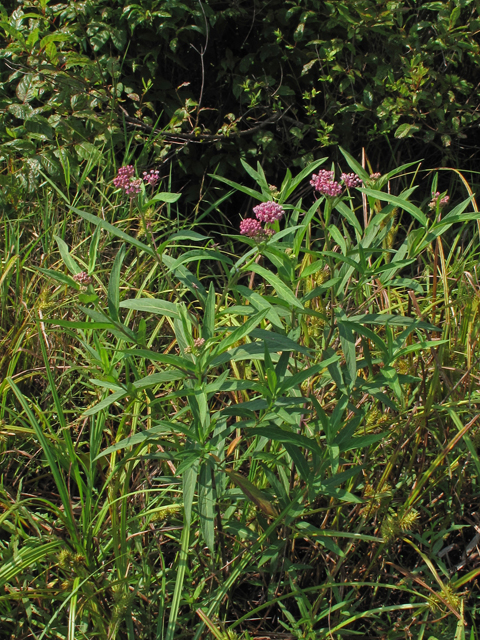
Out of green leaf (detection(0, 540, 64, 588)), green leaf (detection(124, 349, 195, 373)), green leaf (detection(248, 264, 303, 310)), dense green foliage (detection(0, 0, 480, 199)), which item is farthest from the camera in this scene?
dense green foliage (detection(0, 0, 480, 199))

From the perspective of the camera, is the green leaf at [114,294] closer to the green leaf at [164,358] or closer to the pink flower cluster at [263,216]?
the green leaf at [164,358]

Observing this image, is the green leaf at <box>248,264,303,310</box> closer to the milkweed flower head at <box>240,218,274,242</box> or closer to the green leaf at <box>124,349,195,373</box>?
the milkweed flower head at <box>240,218,274,242</box>

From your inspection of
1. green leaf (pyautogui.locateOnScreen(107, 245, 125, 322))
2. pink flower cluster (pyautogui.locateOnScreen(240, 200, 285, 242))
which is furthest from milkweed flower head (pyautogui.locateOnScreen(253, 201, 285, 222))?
green leaf (pyautogui.locateOnScreen(107, 245, 125, 322))

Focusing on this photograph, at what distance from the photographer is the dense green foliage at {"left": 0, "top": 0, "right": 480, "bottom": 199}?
9.91 ft

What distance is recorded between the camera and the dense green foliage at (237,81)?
302 cm

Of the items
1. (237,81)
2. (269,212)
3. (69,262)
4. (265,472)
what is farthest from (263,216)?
(237,81)

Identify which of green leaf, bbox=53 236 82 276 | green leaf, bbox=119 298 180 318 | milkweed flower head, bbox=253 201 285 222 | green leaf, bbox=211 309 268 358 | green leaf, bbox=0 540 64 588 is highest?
milkweed flower head, bbox=253 201 285 222

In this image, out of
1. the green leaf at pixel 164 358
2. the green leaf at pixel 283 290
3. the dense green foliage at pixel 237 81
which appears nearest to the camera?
the green leaf at pixel 164 358

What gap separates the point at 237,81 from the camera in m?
3.36

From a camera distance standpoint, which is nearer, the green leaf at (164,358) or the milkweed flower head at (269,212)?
the green leaf at (164,358)

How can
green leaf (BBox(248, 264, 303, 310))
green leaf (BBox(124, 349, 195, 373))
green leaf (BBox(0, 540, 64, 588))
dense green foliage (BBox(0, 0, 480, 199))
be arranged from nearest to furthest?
green leaf (BBox(124, 349, 195, 373)) → green leaf (BBox(248, 264, 303, 310)) → green leaf (BBox(0, 540, 64, 588)) → dense green foliage (BBox(0, 0, 480, 199))

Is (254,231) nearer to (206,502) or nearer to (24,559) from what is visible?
(206,502)

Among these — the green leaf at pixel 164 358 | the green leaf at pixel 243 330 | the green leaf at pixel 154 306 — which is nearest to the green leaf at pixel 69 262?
the green leaf at pixel 154 306

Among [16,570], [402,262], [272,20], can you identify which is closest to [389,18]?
[272,20]
